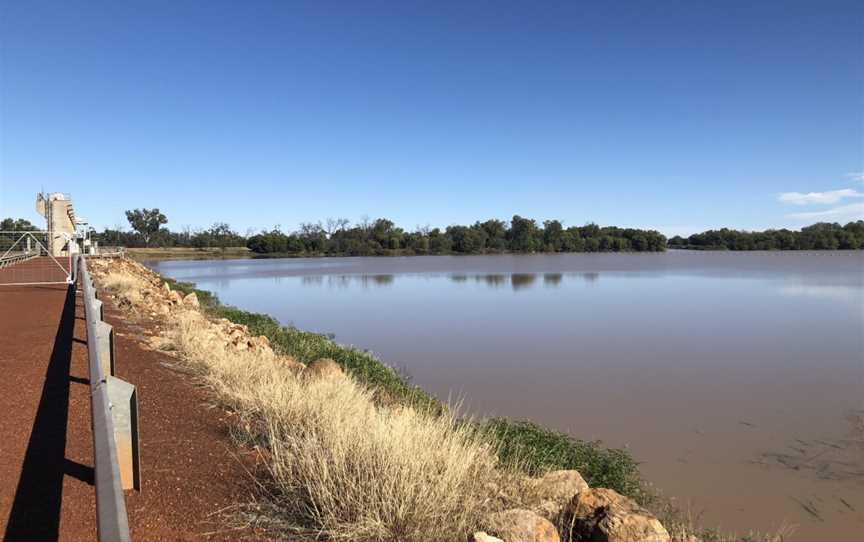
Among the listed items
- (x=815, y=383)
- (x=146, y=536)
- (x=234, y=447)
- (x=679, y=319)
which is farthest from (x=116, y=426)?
(x=679, y=319)

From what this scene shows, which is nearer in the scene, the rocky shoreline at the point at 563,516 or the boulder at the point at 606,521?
the rocky shoreline at the point at 563,516

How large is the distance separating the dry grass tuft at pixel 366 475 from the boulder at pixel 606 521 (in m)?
0.61

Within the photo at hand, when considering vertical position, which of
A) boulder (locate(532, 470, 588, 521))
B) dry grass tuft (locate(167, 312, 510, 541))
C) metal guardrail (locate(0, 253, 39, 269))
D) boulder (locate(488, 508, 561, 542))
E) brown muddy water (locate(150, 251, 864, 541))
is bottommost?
brown muddy water (locate(150, 251, 864, 541))

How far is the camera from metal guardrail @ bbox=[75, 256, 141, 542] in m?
1.92

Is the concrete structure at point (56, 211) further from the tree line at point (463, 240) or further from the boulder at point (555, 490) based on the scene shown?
the tree line at point (463, 240)

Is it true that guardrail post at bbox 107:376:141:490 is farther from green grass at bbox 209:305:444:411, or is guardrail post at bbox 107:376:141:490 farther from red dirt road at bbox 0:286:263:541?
green grass at bbox 209:305:444:411

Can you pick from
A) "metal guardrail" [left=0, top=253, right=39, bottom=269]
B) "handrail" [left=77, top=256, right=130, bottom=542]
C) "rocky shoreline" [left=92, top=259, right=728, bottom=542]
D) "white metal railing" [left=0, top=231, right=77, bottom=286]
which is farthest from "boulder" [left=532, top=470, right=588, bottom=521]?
"metal guardrail" [left=0, top=253, right=39, bottom=269]

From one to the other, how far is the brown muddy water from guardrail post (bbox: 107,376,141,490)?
5704mm

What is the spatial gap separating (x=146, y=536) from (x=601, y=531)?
285 centimetres

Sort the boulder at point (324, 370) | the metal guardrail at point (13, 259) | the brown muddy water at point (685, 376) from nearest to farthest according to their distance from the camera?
the brown muddy water at point (685, 376) → the boulder at point (324, 370) → the metal guardrail at point (13, 259)

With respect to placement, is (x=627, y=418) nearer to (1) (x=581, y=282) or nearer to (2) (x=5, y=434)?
(2) (x=5, y=434)

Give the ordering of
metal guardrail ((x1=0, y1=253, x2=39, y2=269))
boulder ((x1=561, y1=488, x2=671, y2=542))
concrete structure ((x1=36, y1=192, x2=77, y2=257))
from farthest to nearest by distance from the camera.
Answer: concrete structure ((x1=36, y1=192, x2=77, y2=257)) → metal guardrail ((x1=0, y1=253, x2=39, y2=269)) → boulder ((x1=561, y1=488, x2=671, y2=542))

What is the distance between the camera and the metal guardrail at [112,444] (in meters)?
1.92

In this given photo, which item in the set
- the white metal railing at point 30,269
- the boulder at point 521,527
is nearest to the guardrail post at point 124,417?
the boulder at point 521,527
